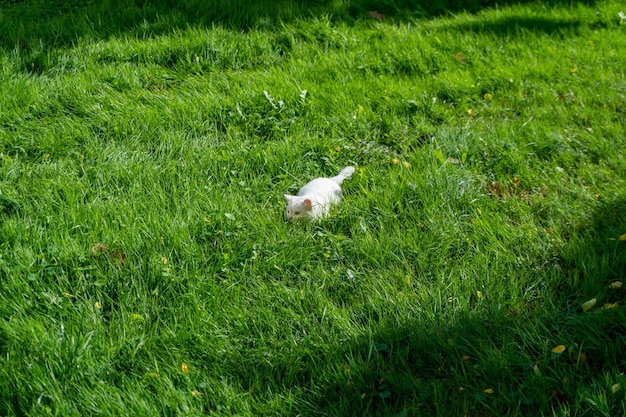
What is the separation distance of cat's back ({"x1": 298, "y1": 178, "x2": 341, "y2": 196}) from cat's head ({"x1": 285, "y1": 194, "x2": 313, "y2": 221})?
0.13 metres

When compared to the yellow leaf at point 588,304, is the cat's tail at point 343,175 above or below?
above

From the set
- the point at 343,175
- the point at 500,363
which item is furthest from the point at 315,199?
the point at 500,363

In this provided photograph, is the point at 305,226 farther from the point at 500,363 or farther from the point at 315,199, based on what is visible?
the point at 500,363

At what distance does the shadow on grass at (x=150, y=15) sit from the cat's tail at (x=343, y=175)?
2.02 m

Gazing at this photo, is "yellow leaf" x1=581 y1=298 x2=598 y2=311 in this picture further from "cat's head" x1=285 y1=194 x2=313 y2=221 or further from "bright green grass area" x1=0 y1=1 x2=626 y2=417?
"cat's head" x1=285 y1=194 x2=313 y2=221

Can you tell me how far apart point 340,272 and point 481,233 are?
777 mm

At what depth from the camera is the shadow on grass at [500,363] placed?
8.01 feet

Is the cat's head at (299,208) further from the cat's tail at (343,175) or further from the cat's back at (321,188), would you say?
the cat's tail at (343,175)

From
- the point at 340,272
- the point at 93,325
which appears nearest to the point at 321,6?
the point at 340,272

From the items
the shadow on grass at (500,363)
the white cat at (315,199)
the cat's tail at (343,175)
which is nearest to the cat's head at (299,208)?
the white cat at (315,199)

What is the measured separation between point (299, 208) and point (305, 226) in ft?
0.32

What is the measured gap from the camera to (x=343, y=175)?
3836 millimetres

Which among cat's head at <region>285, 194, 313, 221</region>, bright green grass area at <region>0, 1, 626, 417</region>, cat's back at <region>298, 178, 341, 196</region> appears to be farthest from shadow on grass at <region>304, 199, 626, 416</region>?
cat's back at <region>298, 178, 341, 196</region>

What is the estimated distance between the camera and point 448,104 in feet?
15.5
